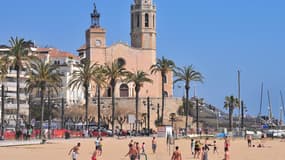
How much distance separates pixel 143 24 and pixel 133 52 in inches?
288

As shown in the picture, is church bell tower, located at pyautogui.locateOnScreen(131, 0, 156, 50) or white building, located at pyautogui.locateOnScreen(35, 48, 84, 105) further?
church bell tower, located at pyautogui.locateOnScreen(131, 0, 156, 50)

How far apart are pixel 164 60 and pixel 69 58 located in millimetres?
39288

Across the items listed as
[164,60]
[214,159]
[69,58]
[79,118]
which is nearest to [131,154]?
[214,159]

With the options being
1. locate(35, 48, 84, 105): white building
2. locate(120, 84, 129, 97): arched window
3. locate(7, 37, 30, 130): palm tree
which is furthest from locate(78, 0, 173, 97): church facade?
locate(7, 37, 30, 130): palm tree

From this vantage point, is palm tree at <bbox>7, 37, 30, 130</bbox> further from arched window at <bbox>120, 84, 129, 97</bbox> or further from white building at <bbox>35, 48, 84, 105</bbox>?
arched window at <bbox>120, 84, 129, 97</bbox>

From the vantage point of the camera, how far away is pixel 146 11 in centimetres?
14425

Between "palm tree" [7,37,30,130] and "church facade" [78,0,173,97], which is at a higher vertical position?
"church facade" [78,0,173,97]

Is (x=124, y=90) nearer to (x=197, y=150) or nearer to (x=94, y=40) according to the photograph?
(x=94, y=40)

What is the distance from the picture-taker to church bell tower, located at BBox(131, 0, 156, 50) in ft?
466

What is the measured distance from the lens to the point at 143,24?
143 m

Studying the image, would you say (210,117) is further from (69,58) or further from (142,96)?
(69,58)

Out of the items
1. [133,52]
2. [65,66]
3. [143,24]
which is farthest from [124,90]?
[143,24]

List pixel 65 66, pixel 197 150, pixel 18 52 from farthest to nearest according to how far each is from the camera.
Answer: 1. pixel 65 66
2. pixel 18 52
3. pixel 197 150

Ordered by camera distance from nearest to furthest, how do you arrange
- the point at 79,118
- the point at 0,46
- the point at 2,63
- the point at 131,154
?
1. the point at 131,154
2. the point at 2,63
3. the point at 79,118
4. the point at 0,46
